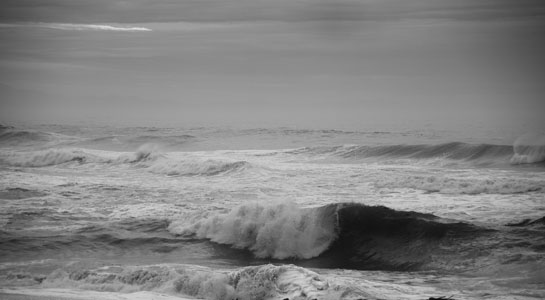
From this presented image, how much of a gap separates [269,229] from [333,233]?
1300 mm

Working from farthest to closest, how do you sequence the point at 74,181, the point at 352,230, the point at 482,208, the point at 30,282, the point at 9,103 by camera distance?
the point at 9,103, the point at 74,181, the point at 482,208, the point at 352,230, the point at 30,282

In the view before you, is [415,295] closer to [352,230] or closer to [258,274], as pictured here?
[258,274]

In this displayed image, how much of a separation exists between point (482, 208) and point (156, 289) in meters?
8.69

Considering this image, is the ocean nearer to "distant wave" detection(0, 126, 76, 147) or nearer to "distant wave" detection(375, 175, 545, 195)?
"distant wave" detection(375, 175, 545, 195)

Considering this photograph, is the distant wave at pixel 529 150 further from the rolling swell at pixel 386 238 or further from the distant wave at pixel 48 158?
the distant wave at pixel 48 158

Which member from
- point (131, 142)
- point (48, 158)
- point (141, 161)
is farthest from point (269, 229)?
point (131, 142)

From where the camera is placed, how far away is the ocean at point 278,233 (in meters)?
8.93

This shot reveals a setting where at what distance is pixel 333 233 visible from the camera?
1287 cm

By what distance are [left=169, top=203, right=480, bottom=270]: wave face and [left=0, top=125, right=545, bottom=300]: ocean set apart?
0.10 feet

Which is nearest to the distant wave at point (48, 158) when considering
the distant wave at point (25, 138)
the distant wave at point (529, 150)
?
the distant wave at point (25, 138)

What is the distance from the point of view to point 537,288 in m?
8.67

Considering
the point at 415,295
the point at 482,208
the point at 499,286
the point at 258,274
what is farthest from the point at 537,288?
the point at 482,208

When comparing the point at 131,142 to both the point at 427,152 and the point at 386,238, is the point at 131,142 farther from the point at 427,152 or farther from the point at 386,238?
the point at 386,238

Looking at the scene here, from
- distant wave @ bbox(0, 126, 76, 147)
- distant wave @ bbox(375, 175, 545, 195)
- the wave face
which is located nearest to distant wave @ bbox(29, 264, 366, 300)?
the wave face
